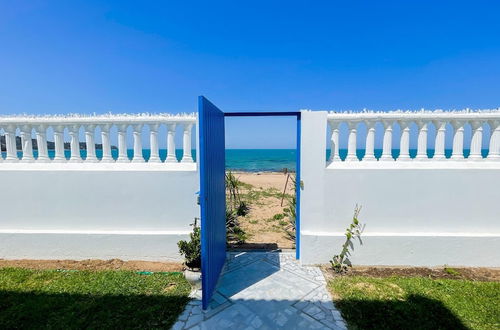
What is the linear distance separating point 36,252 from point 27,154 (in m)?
1.77

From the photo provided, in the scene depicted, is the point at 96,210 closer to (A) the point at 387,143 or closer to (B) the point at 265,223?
(B) the point at 265,223

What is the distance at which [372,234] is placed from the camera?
4020 mm

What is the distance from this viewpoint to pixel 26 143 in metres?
4.14

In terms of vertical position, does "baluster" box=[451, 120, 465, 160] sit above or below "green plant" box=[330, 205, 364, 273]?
above

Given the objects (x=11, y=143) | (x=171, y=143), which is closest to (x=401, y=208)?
(x=171, y=143)

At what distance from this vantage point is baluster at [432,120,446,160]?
3875 mm

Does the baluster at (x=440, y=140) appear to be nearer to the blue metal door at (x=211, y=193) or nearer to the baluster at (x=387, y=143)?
the baluster at (x=387, y=143)

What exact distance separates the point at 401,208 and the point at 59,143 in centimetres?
614

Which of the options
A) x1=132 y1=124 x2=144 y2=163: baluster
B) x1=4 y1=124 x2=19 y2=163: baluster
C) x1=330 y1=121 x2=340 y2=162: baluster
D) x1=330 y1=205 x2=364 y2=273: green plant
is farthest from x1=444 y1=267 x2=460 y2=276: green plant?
x1=4 y1=124 x2=19 y2=163: baluster

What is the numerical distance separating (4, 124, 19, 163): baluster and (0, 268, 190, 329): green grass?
190 centimetres

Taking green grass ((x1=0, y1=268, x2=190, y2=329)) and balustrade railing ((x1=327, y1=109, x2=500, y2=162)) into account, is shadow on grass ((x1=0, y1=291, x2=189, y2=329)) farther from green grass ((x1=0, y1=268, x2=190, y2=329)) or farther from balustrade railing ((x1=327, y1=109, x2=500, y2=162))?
balustrade railing ((x1=327, y1=109, x2=500, y2=162))

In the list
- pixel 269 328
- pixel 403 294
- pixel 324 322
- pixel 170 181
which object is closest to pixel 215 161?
pixel 170 181

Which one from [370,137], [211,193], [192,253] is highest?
[370,137]

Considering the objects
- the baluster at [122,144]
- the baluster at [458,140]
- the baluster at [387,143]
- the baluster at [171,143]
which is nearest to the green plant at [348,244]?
the baluster at [387,143]
